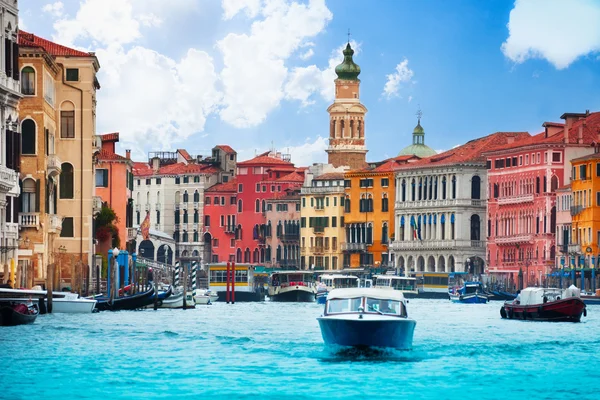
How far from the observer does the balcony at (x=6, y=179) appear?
5484 centimetres

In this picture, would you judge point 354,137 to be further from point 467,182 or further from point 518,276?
point 518,276

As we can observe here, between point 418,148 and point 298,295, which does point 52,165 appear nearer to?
point 298,295

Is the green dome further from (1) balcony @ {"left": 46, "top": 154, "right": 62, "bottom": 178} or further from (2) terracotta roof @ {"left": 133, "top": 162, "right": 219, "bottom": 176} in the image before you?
(1) balcony @ {"left": 46, "top": 154, "right": 62, "bottom": 178}

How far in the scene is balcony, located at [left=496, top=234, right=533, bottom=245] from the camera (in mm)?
119887

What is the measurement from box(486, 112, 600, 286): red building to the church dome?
29.3 metres

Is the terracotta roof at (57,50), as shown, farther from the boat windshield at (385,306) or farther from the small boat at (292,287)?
the boat windshield at (385,306)

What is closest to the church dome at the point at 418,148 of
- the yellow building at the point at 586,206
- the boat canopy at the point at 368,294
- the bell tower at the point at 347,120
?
the bell tower at the point at 347,120

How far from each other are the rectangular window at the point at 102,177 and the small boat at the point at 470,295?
1950 cm

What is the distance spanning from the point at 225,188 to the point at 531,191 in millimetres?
39600

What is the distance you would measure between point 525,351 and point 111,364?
37.0 ft

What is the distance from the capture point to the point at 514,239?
122m

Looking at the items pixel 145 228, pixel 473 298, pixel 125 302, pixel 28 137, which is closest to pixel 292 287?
pixel 473 298

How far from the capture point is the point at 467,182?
12900cm

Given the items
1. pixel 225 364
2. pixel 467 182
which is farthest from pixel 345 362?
pixel 467 182
